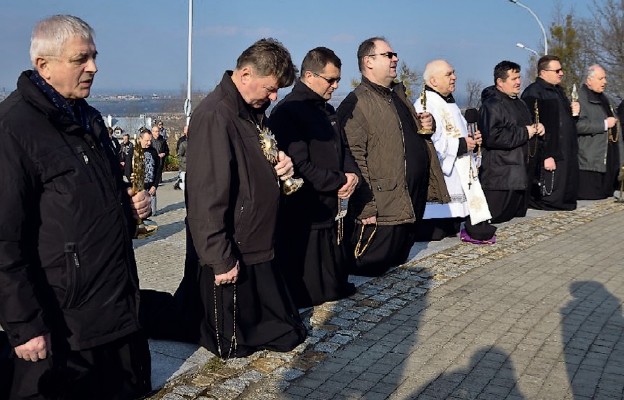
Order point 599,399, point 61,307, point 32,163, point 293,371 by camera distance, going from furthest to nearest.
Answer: point 293,371 < point 599,399 < point 61,307 < point 32,163

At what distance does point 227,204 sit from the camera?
15.5 ft

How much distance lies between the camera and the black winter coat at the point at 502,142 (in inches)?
389

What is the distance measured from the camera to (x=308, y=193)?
617 centimetres

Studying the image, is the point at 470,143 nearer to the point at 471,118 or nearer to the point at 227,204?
the point at 471,118

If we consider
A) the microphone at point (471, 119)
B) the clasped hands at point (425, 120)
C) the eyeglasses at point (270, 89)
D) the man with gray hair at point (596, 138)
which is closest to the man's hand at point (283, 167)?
the eyeglasses at point (270, 89)

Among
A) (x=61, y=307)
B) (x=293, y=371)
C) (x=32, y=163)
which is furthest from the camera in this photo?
(x=293, y=371)

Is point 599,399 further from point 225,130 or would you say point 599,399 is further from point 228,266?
point 225,130

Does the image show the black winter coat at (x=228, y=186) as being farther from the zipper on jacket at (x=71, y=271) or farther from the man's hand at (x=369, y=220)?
the man's hand at (x=369, y=220)

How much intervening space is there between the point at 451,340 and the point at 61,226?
306 cm

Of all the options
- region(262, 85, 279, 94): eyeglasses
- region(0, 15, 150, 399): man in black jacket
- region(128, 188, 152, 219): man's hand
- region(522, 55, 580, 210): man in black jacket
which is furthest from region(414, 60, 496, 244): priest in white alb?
region(0, 15, 150, 399): man in black jacket

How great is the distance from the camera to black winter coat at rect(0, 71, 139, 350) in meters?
3.47

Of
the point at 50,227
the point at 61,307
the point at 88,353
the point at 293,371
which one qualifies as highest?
the point at 50,227

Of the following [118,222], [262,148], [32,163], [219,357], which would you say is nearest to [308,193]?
[262,148]

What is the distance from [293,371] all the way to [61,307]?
1721 millimetres
